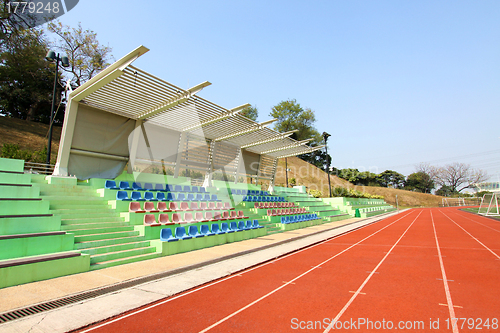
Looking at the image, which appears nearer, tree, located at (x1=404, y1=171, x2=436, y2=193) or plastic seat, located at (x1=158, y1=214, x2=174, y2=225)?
plastic seat, located at (x1=158, y1=214, x2=174, y2=225)

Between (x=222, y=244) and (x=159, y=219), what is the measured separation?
2923mm

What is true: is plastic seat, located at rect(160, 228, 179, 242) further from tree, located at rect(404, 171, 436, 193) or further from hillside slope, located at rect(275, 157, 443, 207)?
tree, located at rect(404, 171, 436, 193)

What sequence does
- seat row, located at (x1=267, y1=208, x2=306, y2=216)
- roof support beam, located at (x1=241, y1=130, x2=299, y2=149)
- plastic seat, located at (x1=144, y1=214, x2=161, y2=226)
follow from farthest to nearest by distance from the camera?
roof support beam, located at (x1=241, y1=130, x2=299, y2=149) < seat row, located at (x1=267, y1=208, x2=306, y2=216) < plastic seat, located at (x1=144, y1=214, x2=161, y2=226)

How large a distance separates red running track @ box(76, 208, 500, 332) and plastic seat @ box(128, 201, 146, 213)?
5338 mm

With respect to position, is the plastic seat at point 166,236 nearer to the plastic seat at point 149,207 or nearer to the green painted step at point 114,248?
the green painted step at point 114,248

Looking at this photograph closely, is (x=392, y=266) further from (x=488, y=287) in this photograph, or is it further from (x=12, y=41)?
(x=12, y=41)

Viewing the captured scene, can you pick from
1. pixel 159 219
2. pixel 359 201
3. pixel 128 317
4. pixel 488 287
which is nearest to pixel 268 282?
pixel 128 317

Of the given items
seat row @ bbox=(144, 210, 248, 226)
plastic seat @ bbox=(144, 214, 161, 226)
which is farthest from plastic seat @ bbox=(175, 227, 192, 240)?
plastic seat @ bbox=(144, 214, 161, 226)

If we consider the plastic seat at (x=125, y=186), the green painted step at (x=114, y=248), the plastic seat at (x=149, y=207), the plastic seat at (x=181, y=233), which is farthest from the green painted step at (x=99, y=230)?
the plastic seat at (x=125, y=186)

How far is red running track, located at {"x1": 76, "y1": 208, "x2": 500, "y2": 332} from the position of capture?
12.7 ft

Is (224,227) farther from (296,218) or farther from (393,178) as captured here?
(393,178)

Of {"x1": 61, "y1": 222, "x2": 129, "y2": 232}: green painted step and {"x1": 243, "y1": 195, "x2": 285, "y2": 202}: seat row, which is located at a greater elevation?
{"x1": 243, "y1": 195, "x2": 285, "y2": 202}: seat row
